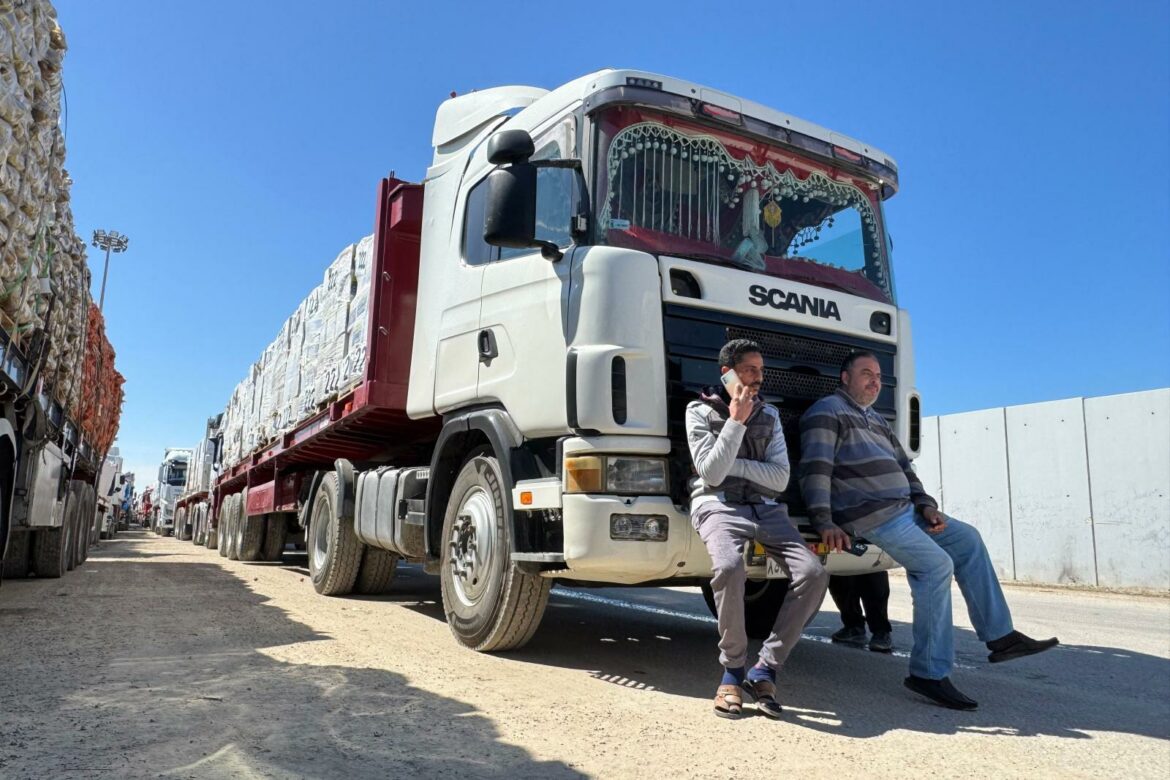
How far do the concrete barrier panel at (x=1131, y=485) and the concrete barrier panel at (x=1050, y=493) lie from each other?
18cm

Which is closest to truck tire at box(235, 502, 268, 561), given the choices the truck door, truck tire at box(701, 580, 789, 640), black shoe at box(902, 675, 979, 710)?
truck tire at box(701, 580, 789, 640)

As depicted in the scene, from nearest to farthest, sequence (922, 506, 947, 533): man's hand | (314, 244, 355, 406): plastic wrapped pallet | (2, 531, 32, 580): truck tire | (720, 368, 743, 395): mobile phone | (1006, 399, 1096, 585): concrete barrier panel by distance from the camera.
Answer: (720, 368, 743, 395): mobile phone < (922, 506, 947, 533): man's hand < (314, 244, 355, 406): plastic wrapped pallet < (2, 531, 32, 580): truck tire < (1006, 399, 1096, 585): concrete barrier panel

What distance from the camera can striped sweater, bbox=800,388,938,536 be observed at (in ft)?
12.8

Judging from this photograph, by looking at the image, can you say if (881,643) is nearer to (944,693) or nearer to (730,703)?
(944,693)

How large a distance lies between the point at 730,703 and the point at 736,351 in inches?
59.7

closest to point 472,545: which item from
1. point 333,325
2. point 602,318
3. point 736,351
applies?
point 602,318

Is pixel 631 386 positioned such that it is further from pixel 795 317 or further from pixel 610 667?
pixel 610 667

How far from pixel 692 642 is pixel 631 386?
93.5 inches

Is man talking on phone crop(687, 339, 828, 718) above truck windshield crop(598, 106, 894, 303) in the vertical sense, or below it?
below

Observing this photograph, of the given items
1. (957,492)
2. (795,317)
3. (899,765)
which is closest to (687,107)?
(795,317)

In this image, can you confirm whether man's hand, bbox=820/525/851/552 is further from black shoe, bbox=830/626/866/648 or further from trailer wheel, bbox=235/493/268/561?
trailer wheel, bbox=235/493/268/561

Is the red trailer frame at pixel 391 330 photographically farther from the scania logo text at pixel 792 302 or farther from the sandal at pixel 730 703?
the sandal at pixel 730 703

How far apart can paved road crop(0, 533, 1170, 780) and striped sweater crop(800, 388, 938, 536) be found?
2.86ft

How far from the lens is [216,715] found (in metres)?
2.94
